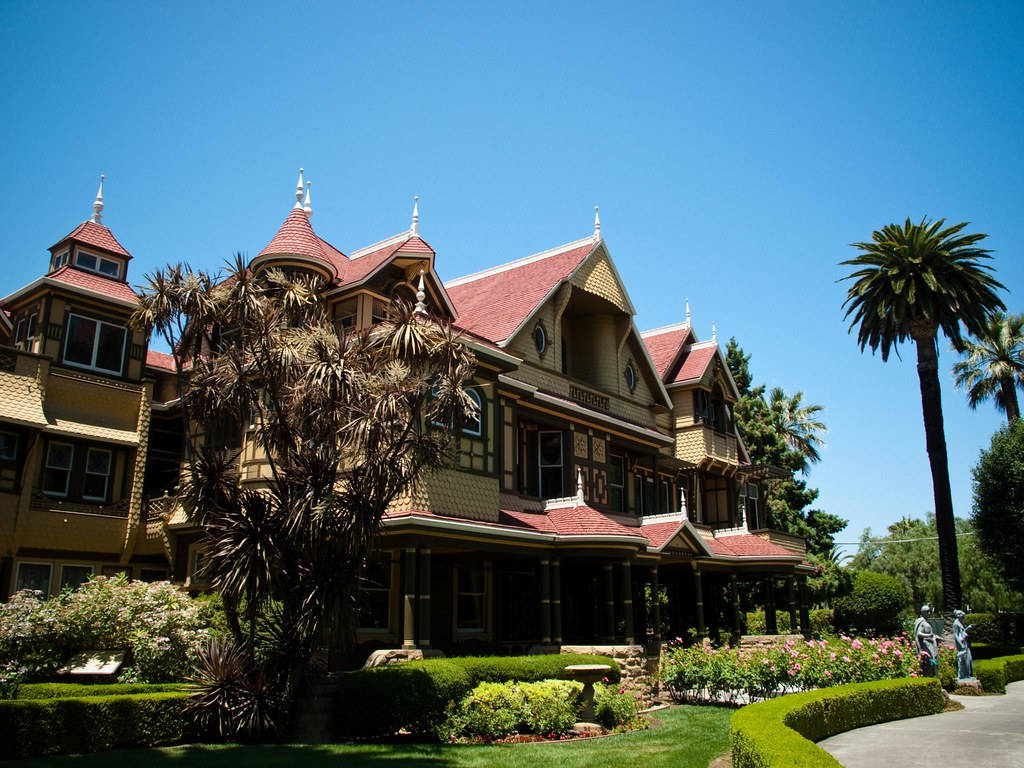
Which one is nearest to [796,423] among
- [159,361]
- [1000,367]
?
[1000,367]

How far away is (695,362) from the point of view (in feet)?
123

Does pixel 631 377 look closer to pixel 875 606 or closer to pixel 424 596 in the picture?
pixel 424 596

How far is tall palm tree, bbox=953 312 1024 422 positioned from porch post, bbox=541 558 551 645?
124 feet

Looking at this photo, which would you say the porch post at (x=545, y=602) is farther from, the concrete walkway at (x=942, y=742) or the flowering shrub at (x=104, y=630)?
the flowering shrub at (x=104, y=630)

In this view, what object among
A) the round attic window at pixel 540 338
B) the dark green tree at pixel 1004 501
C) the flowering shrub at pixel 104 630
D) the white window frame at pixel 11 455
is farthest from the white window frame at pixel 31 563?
the dark green tree at pixel 1004 501

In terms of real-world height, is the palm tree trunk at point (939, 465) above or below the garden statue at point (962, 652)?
above

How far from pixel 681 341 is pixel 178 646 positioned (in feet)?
89.4

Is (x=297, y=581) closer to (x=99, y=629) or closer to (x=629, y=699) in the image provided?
(x=99, y=629)

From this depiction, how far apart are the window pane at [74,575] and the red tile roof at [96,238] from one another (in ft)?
33.4

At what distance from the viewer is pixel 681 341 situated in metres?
38.7

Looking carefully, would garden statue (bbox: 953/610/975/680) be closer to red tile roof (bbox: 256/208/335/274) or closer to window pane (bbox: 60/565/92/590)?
red tile roof (bbox: 256/208/335/274)

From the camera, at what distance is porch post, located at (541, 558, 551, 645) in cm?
2303

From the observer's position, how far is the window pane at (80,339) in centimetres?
2517

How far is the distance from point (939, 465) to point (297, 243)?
26517mm
